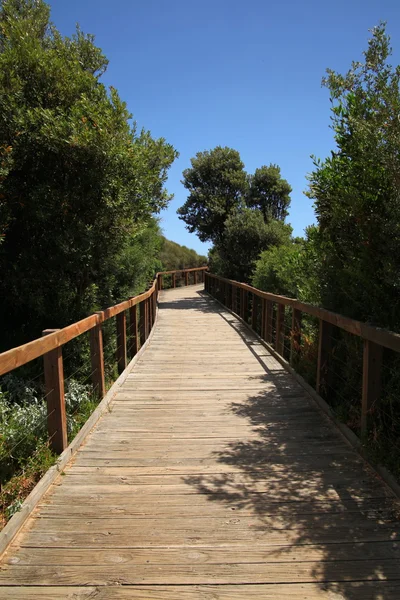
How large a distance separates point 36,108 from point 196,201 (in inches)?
576

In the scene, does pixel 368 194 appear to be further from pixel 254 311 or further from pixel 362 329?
pixel 254 311

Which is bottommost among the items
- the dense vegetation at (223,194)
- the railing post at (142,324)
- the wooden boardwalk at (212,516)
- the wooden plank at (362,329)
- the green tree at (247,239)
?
the wooden boardwalk at (212,516)

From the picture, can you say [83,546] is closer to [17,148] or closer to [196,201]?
[17,148]

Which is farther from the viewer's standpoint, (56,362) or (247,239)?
(247,239)

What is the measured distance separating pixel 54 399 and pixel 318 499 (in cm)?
198

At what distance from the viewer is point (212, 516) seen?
2588 mm

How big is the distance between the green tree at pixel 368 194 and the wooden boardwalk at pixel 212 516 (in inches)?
49.1

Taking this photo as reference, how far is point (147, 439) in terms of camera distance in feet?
12.5

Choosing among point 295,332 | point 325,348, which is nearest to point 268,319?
point 295,332

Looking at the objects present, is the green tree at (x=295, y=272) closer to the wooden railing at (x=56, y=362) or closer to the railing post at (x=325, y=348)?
the railing post at (x=325, y=348)

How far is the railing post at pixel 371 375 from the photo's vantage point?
3264mm

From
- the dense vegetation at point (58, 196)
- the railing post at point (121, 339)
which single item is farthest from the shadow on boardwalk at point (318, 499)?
the railing post at point (121, 339)

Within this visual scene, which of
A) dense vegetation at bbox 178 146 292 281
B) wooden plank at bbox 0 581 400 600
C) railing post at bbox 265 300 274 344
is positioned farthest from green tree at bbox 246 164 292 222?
wooden plank at bbox 0 581 400 600

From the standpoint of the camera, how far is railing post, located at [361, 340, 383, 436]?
10.7 ft
